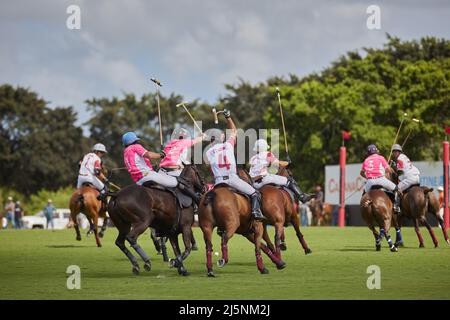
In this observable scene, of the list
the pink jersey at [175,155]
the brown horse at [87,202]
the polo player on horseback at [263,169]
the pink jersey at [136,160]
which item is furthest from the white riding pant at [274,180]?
the brown horse at [87,202]

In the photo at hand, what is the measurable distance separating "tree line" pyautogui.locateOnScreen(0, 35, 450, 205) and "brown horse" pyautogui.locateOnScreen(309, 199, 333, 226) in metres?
5.77

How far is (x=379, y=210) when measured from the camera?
2366 centimetres

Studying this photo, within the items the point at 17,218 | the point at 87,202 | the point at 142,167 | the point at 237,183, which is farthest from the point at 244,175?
the point at 17,218

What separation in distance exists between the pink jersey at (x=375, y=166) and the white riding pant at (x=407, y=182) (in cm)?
178

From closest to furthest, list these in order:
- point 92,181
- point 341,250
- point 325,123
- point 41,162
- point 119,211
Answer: point 119,211
point 341,250
point 92,181
point 325,123
point 41,162

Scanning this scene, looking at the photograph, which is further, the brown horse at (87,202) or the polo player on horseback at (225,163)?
the brown horse at (87,202)

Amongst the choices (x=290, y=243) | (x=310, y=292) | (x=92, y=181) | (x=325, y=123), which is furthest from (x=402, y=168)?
(x=325, y=123)

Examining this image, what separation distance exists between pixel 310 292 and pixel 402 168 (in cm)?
1156

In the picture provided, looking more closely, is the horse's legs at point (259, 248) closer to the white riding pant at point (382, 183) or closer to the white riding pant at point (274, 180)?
the white riding pant at point (274, 180)

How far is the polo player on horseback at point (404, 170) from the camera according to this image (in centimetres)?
2539

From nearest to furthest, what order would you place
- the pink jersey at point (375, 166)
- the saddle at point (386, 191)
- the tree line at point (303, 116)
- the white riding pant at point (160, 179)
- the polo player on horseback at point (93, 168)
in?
the white riding pant at point (160, 179) < the pink jersey at point (375, 166) < the saddle at point (386, 191) < the polo player on horseback at point (93, 168) < the tree line at point (303, 116)

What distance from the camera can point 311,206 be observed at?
5831 cm

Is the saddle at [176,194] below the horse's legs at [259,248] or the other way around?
the other way around
